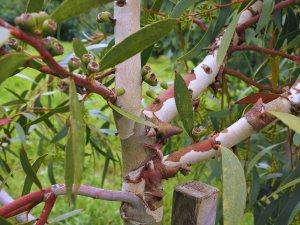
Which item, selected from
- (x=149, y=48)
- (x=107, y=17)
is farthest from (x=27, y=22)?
(x=149, y=48)

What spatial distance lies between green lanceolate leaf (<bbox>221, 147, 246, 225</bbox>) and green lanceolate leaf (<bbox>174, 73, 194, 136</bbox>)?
0.10 meters

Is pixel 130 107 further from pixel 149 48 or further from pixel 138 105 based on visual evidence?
pixel 149 48

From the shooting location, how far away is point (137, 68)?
62 centimetres

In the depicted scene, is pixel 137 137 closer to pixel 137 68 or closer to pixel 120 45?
pixel 137 68

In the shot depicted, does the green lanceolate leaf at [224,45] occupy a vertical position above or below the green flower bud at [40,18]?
below

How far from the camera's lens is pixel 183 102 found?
63cm

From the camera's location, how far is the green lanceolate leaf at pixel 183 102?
604mm

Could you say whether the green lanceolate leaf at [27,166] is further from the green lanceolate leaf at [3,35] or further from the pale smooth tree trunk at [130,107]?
the green lanceolate leaf at [3,35]

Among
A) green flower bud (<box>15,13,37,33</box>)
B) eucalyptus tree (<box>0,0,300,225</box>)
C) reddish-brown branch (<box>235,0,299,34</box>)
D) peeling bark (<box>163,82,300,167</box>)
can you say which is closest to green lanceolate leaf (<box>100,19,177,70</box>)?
eucalyptus tree (<box>0,0,300,225</box>)

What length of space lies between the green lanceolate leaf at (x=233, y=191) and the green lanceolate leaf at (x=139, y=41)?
0.53 ft

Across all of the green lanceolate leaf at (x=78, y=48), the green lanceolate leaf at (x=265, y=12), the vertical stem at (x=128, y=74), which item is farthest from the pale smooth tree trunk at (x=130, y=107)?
the green lanceolate leaf at (x=265, y=12)

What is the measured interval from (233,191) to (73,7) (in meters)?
0.24

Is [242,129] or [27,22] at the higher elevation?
[27,22]

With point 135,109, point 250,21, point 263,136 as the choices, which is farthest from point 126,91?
point 263,136
